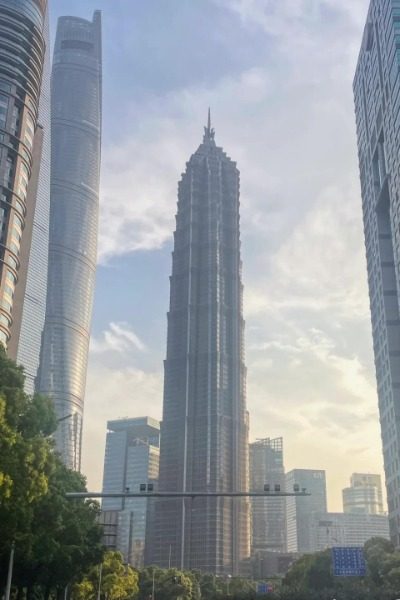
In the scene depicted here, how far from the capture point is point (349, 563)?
202 feet

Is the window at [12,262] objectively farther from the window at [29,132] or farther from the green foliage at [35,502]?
the green foliage at [35,502]

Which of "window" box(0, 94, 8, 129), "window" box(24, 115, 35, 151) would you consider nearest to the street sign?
"window" box(24, 115, 35, 151)

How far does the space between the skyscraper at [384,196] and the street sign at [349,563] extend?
37060 mm

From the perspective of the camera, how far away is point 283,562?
641 feet

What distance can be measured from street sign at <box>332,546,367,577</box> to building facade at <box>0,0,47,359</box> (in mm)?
42339

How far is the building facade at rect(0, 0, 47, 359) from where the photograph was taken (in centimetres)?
7925

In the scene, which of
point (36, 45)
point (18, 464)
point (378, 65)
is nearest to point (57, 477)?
point (18, 464)

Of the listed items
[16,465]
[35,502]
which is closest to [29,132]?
[35,502]

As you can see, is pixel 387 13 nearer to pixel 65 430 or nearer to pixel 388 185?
pixel 388 185

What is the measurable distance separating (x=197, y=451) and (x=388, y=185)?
119 meters

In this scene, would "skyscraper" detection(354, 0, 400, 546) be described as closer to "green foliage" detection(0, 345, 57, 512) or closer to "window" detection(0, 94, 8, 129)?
"window" detection(0, 94, 8, 129)

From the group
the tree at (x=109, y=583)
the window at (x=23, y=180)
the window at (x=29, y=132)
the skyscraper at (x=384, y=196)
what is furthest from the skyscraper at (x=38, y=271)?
the tree at (x=109, y=583)

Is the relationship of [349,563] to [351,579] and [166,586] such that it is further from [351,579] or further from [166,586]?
[166,586]

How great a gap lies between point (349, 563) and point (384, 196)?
65200mm
